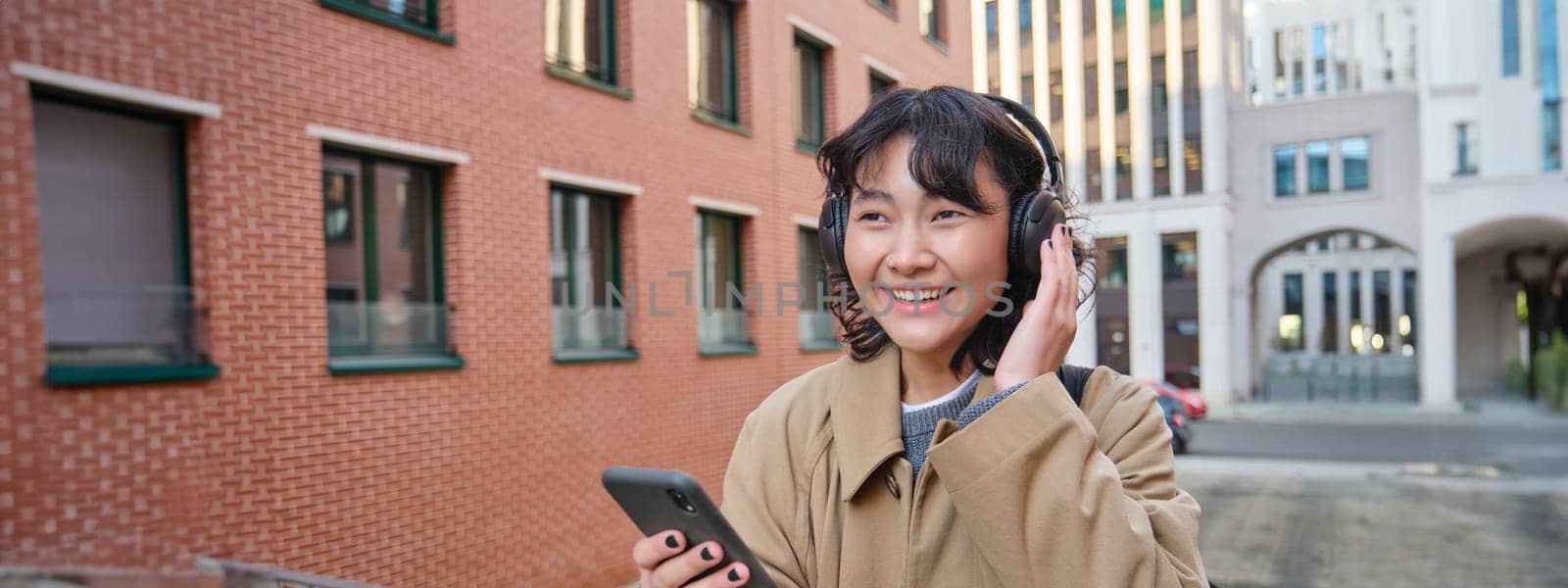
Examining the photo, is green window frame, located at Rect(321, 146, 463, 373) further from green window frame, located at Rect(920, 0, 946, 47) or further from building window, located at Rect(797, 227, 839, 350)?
green window frame, located at Rect(920, 0, 946, 47)

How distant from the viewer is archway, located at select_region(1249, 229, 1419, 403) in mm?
4707

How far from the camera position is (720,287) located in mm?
2074

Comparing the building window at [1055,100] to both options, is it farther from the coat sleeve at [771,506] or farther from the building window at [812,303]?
the coat sleeve at [771,506]

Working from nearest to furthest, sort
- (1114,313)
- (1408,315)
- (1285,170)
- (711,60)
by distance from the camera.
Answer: (711,60)
(1114,313)
(1285,170)
(1408,315)

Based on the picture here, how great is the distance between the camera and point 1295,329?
5320mm

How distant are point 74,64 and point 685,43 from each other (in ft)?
3.56

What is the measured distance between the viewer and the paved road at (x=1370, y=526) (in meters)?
4.68

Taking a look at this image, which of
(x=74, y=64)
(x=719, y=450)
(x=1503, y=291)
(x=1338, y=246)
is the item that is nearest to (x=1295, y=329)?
(x=1338, y=246)

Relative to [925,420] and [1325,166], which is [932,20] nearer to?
[925,420]

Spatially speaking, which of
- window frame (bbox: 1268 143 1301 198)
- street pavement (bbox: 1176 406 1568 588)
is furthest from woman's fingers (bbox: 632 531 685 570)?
window frame (bbox: 1268 143 1301 198)

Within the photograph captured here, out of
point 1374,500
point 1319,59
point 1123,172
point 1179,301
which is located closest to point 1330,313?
point 1374,500

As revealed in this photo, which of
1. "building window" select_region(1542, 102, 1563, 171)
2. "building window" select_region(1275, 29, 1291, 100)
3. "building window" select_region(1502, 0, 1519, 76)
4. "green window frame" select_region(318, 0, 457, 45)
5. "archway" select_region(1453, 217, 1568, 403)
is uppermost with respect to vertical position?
"building window" select_region(1502, 0, 1519, 76)

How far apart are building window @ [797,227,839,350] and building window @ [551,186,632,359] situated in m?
0.46

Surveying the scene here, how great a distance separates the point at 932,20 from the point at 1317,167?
3607mm
